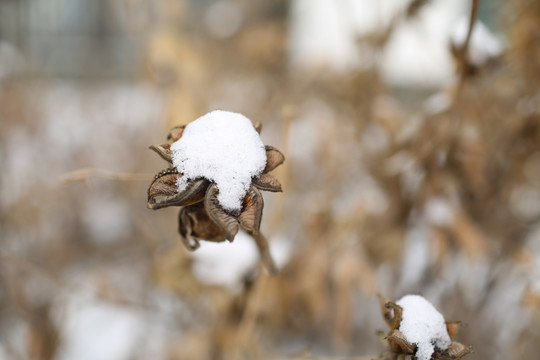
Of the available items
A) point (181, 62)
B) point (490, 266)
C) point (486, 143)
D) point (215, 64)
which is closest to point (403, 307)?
point (486, 143)

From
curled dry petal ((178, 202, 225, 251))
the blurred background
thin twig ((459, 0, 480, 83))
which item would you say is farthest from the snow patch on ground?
thin twig ((459, 0, 480, 83))

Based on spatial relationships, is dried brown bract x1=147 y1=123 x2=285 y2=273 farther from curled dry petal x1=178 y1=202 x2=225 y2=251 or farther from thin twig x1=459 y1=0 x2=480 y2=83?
thin twig x1=459 y1=0 x2=480 y2=83

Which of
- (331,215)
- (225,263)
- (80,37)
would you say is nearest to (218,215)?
(225,263)

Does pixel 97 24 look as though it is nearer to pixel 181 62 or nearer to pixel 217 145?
pixel 181 62

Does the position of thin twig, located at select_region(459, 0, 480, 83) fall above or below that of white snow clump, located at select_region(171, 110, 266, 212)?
above

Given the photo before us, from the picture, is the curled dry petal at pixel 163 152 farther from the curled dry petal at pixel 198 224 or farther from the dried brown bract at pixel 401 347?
the dried brown bract at pixel 401 347

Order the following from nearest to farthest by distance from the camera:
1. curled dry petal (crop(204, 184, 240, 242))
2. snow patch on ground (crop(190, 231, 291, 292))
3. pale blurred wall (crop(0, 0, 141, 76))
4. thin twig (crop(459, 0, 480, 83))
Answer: curled dry petal (crop(204, 184, 240, 242))
thin twig (crop(459, 0, 480, 83))
snow patch on ground (crop(190, 231, 291, 292))
pale blurred wall (crop(0, 0, 141, 76))

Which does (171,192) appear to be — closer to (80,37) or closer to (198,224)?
(198,224)
